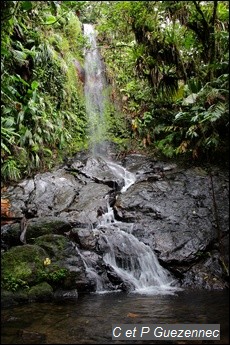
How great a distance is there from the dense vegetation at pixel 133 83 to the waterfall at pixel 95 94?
421 mm

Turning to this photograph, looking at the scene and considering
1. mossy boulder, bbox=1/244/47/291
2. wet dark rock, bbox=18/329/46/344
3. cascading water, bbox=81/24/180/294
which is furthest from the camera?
cascading water, bbox=81/24/180/294

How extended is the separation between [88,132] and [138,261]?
24.8 ft

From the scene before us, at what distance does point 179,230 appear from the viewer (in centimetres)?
736

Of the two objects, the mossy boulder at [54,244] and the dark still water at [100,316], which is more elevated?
the mossy boulder at [54,244]

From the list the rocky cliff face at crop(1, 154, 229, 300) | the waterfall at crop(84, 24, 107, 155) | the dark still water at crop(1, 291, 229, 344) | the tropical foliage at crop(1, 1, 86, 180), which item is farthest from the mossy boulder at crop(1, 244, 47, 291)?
the waterfall at crop(84, 24, 107, 155)

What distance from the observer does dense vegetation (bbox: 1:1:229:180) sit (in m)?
6.49

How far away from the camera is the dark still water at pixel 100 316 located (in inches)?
139

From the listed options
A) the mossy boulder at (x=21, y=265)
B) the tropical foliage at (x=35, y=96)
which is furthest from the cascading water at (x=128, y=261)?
the tropical foliage at (x=35, y=96)

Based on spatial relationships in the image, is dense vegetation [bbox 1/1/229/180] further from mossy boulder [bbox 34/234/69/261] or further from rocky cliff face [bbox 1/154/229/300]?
mossy boulder [bbox 34/234/69/261]

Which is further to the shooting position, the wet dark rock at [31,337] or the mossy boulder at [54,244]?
the mossy boulder at [54,244]

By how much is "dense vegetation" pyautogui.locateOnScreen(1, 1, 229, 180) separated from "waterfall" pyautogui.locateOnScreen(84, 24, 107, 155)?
42cm

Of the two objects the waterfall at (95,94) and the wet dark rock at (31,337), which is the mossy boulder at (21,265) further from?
the waterfall at (95,94)

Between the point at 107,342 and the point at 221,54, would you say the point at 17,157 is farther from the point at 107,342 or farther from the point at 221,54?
the point at 107,342

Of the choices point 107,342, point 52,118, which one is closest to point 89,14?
point 52,118
